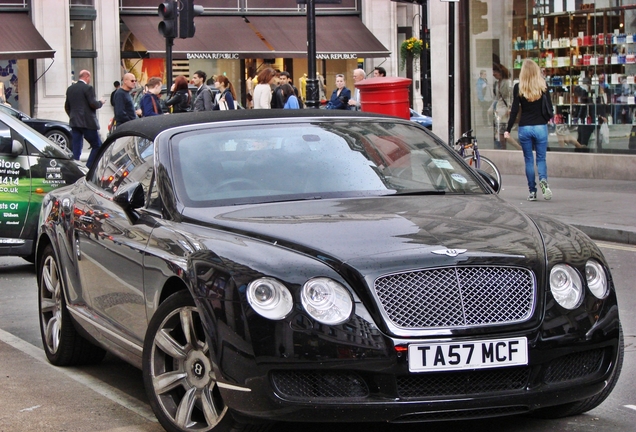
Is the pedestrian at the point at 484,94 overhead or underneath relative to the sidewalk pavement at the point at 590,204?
overhead

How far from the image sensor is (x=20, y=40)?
33.9m

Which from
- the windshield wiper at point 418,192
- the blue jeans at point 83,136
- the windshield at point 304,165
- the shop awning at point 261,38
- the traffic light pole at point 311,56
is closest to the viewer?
the windshield at point 304,165

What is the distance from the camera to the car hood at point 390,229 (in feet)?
14.4

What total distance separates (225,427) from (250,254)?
2.22ft

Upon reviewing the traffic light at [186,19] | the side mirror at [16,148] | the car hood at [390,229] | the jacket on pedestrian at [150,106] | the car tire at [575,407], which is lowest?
the car tire at [575,407]

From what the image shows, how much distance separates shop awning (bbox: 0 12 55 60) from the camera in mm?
33250

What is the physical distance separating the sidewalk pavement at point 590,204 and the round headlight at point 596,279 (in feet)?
17.3

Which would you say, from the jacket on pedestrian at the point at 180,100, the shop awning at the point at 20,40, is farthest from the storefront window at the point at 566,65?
the shop awning at the point at 20,40

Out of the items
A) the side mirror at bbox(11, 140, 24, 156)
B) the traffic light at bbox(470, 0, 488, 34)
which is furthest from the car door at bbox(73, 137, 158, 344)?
the traffic light at bbox(470, 0, 488, 34)

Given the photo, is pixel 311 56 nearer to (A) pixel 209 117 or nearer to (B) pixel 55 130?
(A) pixel 209 117

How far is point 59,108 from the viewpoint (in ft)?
115

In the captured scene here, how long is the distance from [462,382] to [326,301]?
0.60 meters

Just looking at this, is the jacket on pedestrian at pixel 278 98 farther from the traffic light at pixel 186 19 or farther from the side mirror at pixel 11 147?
the side mirror at pixel 11 147

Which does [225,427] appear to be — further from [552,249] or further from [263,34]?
[263,34]
